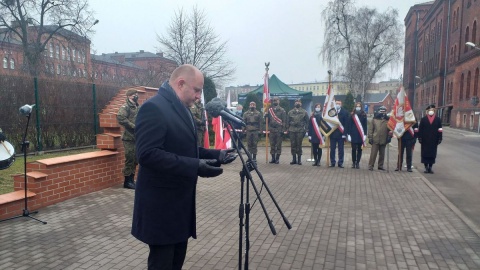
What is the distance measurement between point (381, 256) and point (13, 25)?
101 feet

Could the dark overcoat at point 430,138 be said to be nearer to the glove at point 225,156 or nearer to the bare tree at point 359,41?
the glove at point 225,156

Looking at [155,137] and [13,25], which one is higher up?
[13,25]

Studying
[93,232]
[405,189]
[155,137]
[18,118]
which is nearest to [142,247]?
[93,232]

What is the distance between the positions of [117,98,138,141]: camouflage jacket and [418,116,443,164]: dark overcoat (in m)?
8.23

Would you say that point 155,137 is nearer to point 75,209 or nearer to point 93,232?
point 93,232

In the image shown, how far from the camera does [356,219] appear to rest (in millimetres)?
5961

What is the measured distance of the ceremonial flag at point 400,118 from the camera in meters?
10.7

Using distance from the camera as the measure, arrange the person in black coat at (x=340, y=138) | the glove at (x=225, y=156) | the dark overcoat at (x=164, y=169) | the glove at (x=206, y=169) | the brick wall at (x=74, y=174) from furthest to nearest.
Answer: the person in black coat at (x=340, y=138) < the brick wall at (x=74, y=174) < the glove at (x=225, y=156) < the glove at (x=206, y=169) < the dark overcoat at (x=164, y=169)

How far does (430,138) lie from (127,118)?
8.48 metres

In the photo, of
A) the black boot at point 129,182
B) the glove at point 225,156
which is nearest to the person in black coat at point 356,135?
the black boot at point 129,182

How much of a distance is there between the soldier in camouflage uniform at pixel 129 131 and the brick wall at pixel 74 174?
17.0 inches

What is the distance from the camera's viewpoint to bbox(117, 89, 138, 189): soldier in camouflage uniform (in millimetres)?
7250

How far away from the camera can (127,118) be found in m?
7.29

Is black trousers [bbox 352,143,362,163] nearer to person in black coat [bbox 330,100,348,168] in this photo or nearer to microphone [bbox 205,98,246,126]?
person in black coat [bbox 330,100,348,168]
